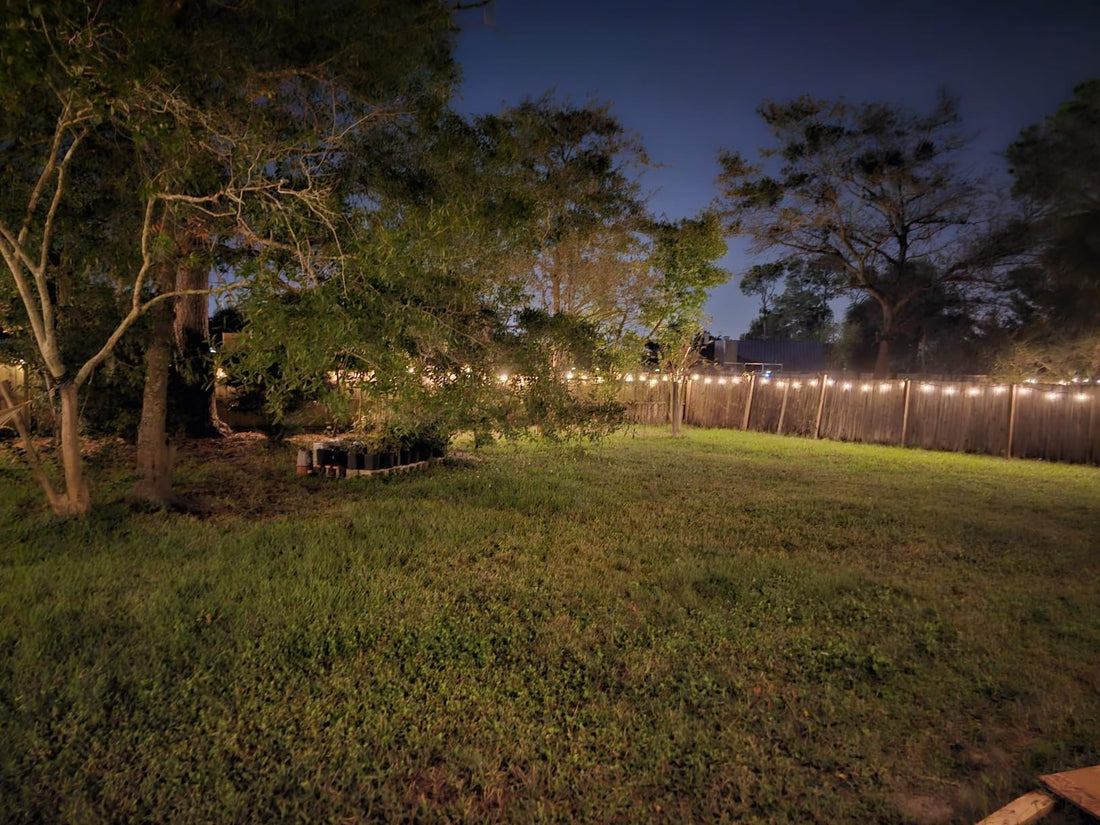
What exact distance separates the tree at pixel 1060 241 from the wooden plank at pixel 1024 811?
46.5 feet

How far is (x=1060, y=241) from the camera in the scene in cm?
1377

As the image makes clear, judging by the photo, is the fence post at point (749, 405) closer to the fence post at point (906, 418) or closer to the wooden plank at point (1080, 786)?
the fence post at point (906, 418)

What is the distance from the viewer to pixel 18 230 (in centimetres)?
552

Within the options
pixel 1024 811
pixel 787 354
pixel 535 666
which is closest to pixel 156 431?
pixel 535 666

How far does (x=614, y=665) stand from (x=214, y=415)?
29.9ft

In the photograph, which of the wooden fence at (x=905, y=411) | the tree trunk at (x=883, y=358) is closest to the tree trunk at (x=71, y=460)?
the wooden fence at (x=905, y=411)

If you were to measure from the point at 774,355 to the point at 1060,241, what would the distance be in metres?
30.6

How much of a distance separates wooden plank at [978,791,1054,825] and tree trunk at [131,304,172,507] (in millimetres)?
6520

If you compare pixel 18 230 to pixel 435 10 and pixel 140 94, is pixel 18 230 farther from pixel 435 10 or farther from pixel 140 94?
pixel 435 10

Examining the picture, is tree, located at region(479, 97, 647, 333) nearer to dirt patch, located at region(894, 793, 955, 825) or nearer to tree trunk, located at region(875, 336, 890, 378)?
dirt patch, located at region(894, 793, 955, 825)

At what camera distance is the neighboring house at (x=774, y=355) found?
138ft

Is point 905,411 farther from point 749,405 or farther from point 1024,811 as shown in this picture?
point 1024,811

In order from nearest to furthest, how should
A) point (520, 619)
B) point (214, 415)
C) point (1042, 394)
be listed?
point (520, 619), point (214, 415), point (1042, 394)

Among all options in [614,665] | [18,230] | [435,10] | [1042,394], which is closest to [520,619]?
[614,665]
